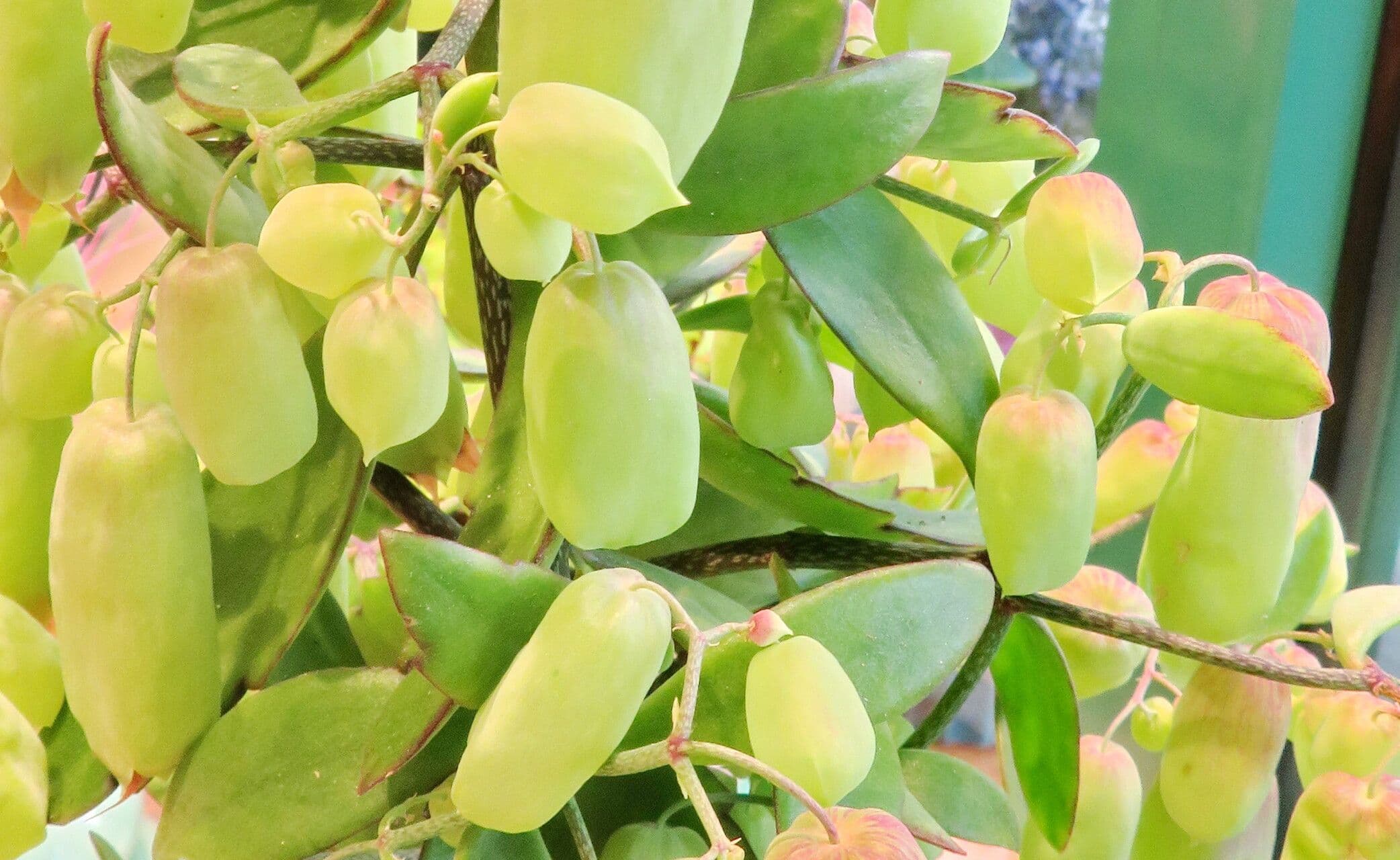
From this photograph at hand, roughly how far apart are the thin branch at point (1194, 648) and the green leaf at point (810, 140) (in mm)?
145

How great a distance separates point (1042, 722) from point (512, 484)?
0.66 feet

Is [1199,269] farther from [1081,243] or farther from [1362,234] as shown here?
[1362,234]

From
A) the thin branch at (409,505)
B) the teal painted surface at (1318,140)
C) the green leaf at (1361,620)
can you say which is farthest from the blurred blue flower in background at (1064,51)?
the thin branch at (409,505)

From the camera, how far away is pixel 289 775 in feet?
0.99

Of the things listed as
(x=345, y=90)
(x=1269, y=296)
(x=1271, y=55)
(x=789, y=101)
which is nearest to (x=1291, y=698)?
(x=1269, y=296)

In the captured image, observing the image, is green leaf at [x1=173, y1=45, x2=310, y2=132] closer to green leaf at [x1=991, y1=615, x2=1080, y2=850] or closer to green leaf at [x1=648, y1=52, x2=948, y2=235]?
green leaf at [x1=648, y1=52, x2=948, y2=235]

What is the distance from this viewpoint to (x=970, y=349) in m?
0.35

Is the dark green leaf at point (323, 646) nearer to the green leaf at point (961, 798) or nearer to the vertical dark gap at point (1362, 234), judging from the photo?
the green leaf at point (961, 798)

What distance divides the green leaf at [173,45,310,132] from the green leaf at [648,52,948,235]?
0.34 feet

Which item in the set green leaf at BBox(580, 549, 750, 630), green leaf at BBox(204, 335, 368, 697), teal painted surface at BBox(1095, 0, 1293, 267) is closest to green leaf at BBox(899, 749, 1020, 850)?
green leaf at BBox(580, 549, 750, 630)

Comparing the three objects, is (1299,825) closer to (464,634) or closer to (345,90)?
(464,634)

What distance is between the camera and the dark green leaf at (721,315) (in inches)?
17.3

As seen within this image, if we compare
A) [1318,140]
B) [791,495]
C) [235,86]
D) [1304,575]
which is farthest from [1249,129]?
[235,86]

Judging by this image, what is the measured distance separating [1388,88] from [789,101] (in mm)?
660
